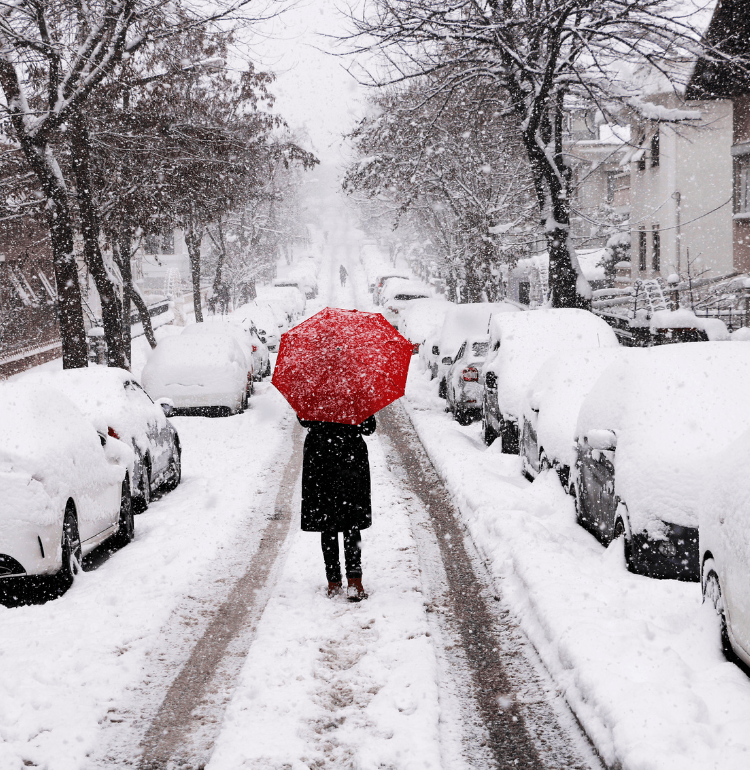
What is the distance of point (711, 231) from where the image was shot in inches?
1222

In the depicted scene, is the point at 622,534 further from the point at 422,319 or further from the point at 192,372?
the point at 422,319

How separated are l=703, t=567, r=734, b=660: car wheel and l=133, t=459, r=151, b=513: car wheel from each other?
20.8ft

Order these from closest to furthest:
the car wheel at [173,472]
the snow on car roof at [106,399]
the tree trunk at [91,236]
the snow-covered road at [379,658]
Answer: the snow-covered road at [379,658] → the snow on car roof at [106,399] → the car wheel at [173,472] → the tree trunk at [91,236]

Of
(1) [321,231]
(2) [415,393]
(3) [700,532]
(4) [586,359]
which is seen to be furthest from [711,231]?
(1) [321,231]

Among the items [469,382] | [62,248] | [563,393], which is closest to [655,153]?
[469,382]

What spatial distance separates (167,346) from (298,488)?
7.56 meters

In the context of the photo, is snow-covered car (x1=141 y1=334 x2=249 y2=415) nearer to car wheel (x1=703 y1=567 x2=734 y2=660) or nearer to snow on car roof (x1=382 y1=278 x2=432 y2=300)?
car wheel (x1=703 y1=567 x2=734 y2=660)

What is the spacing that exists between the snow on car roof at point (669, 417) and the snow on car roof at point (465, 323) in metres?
10.2

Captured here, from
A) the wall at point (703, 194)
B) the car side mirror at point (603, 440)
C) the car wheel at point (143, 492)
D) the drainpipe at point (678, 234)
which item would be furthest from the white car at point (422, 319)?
the car side mirror at point (603, 440)

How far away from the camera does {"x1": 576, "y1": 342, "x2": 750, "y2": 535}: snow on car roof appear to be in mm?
6324

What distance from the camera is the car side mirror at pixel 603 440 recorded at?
690 cm

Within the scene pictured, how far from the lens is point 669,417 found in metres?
6.92

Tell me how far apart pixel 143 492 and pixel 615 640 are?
6.06 m

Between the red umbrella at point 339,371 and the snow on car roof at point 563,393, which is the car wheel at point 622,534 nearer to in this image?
the snow on car roof at point 563,393
